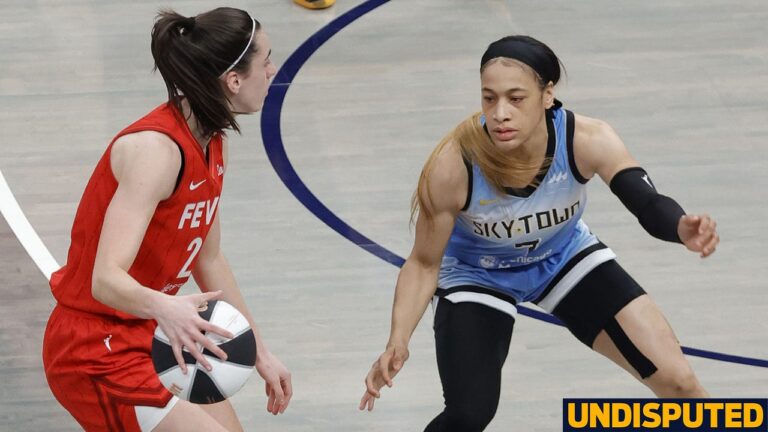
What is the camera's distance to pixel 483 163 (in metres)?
4.62

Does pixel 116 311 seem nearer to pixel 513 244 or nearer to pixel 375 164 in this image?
pixel 513 244

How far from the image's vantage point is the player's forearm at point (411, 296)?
4.64 metres

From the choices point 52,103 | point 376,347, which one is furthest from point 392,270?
point 52,103

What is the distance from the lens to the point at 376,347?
236 inches

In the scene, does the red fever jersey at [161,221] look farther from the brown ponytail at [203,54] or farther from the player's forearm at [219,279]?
the player's forearm at [219,279]

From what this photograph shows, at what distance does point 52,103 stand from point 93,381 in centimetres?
432

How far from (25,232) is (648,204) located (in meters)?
3.63

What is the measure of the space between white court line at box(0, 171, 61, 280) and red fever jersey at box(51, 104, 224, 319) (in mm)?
2497

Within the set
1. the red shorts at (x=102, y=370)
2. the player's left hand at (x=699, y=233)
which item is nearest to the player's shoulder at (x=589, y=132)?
the player's left hand at (x=699, y=233)

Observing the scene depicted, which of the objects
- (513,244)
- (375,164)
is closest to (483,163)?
(513,244)

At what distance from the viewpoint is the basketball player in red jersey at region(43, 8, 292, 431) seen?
12.6ft

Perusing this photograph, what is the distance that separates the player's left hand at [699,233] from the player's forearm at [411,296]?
0.94 m

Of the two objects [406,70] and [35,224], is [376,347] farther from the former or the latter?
[406,70]

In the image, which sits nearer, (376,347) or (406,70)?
(376,347)
